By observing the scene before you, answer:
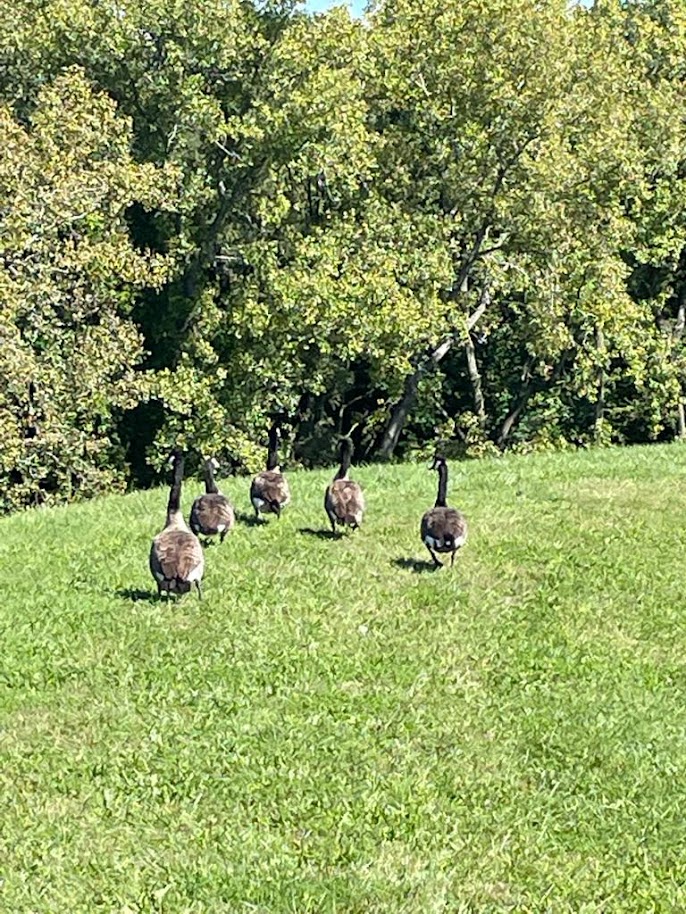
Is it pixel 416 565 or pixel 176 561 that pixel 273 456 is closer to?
pixel 416 565

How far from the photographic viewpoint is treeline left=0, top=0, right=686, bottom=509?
34188 mm

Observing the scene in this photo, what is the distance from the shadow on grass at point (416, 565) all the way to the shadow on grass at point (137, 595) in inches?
162

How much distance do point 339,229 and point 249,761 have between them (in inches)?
1086

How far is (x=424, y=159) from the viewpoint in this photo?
3931cm

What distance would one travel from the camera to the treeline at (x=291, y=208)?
34.2 metres

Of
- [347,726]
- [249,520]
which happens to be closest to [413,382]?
[249,520]

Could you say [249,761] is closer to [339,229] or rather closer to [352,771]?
[352,771]

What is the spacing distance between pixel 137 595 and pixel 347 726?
5647 millimetres

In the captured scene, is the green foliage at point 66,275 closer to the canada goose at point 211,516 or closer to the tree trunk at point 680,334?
the canada goose at point 211,516

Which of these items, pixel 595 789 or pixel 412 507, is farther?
pixel 412 507

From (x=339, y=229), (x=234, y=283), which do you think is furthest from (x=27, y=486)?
(x=339, y=229)

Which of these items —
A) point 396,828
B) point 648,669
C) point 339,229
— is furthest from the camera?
point 339,229

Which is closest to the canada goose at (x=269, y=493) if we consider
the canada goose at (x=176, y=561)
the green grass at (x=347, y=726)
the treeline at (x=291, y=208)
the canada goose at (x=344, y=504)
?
the green grass at (x=347, y=726)

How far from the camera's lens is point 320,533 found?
2070 cm
